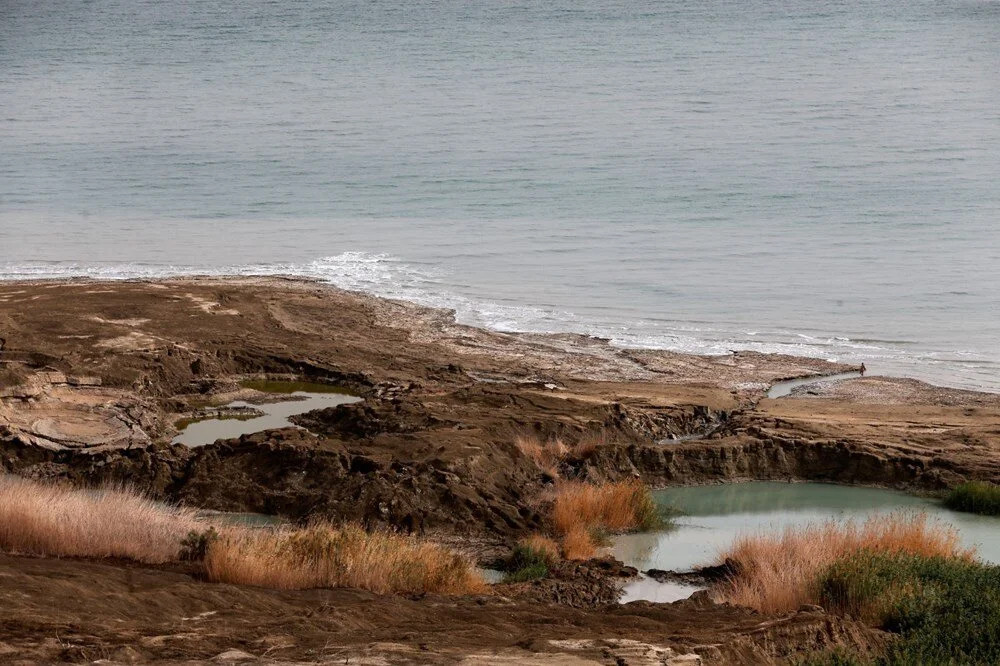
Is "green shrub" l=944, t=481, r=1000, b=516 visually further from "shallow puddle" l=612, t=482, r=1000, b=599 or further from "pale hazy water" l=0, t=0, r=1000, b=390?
"pale hazy water" l=0, t=0, r=1000, b=390

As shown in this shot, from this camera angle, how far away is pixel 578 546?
1277 cm

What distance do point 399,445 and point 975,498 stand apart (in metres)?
6.91

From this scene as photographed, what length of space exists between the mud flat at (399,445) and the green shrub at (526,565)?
0.39m

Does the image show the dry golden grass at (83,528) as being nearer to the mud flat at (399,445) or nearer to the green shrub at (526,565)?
the mud flat at (399,445)

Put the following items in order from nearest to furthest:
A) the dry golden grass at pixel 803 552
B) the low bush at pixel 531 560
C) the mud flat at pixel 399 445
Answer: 1. the mud flat at pixel 399 445
2. the dry golden grass at pixel 803 552
3. the low bush at pixel 531 560

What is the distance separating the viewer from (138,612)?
8562mm

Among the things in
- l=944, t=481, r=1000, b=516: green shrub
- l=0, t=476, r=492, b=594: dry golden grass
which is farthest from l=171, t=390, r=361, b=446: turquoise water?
l=944, t=481, r=1000, b=516: green shrub

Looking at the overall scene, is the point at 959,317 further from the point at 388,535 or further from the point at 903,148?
the point at 903,148

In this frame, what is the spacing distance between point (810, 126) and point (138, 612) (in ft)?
172

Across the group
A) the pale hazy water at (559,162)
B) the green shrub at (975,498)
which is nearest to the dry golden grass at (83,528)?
the green shrub at (975,498)

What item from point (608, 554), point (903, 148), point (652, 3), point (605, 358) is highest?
point (652, 3)

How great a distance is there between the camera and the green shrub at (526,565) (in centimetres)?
1185

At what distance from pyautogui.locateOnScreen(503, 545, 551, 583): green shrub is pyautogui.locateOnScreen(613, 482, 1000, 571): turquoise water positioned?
3.82 ft

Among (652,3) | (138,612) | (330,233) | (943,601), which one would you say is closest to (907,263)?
(330,233)
